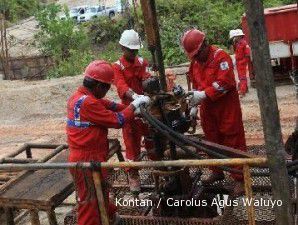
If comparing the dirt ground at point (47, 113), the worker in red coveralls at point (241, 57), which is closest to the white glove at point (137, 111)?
the dirt ground at point (47, 113)

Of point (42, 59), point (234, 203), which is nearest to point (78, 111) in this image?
point (234, 203)

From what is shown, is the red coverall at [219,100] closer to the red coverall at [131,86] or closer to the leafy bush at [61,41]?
the red coverall at [131,86]

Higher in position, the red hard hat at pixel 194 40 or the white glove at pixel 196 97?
the red hard hat at pixel 194 40

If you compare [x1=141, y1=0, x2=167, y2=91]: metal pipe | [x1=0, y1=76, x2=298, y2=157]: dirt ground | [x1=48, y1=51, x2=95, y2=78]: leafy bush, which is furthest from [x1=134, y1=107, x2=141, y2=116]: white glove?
[x1=48, y1=51, x2=95, y2=78]: leafy bush

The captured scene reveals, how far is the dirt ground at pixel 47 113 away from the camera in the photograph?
875cm

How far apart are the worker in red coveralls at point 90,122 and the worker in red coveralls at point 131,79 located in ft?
3.49

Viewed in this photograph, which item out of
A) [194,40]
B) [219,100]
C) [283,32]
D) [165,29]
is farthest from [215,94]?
[165,29]

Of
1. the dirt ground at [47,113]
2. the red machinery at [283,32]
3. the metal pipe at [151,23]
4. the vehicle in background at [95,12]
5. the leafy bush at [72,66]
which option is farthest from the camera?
the vehicle in background at [95,12]

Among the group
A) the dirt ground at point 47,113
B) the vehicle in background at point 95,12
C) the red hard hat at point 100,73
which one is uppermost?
the vehicle in background at point 95,12

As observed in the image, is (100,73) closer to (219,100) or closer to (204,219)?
(219,100)

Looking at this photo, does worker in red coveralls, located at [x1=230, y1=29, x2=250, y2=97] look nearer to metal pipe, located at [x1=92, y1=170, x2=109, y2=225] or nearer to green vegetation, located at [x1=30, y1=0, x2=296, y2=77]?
metal pipe, located at [x1=92, y1=170, x2=109, y2=225]

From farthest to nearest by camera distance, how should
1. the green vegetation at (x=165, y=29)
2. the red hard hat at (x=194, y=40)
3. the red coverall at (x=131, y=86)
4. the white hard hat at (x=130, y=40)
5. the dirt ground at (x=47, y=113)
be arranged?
the green vegetation at (x=165, y=29), the dirt ground at (x=47, y=113), the red coverall at (x=131, y=86), the white hard hat at (x=130, y=40), the red hard hat at (x=194, y=40)

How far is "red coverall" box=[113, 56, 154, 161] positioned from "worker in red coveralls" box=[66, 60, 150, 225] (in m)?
1.17

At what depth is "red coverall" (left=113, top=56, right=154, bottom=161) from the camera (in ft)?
18.0
